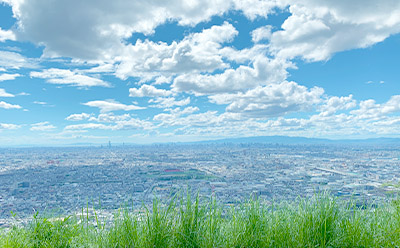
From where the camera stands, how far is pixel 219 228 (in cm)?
348

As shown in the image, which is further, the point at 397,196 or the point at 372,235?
the point at 397,196

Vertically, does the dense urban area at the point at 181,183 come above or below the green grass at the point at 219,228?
below

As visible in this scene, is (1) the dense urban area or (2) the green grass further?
(1) the dense urban area

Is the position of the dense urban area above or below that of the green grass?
below

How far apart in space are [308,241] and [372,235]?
888mm

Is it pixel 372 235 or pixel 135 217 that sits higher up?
pixel 135 217

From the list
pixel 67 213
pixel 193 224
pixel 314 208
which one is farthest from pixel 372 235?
pixel 67 213

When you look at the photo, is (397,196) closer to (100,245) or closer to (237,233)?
(237,233)

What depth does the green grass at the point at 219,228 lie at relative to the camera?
3256 millimetres

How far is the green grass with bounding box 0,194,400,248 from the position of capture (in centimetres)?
326

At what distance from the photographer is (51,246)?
3447 mm

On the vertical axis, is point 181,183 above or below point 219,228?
below

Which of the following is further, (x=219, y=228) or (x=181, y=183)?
(x=181, y=183)

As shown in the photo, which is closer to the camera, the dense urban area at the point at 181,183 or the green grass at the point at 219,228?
the green grass at the point at 219,228
